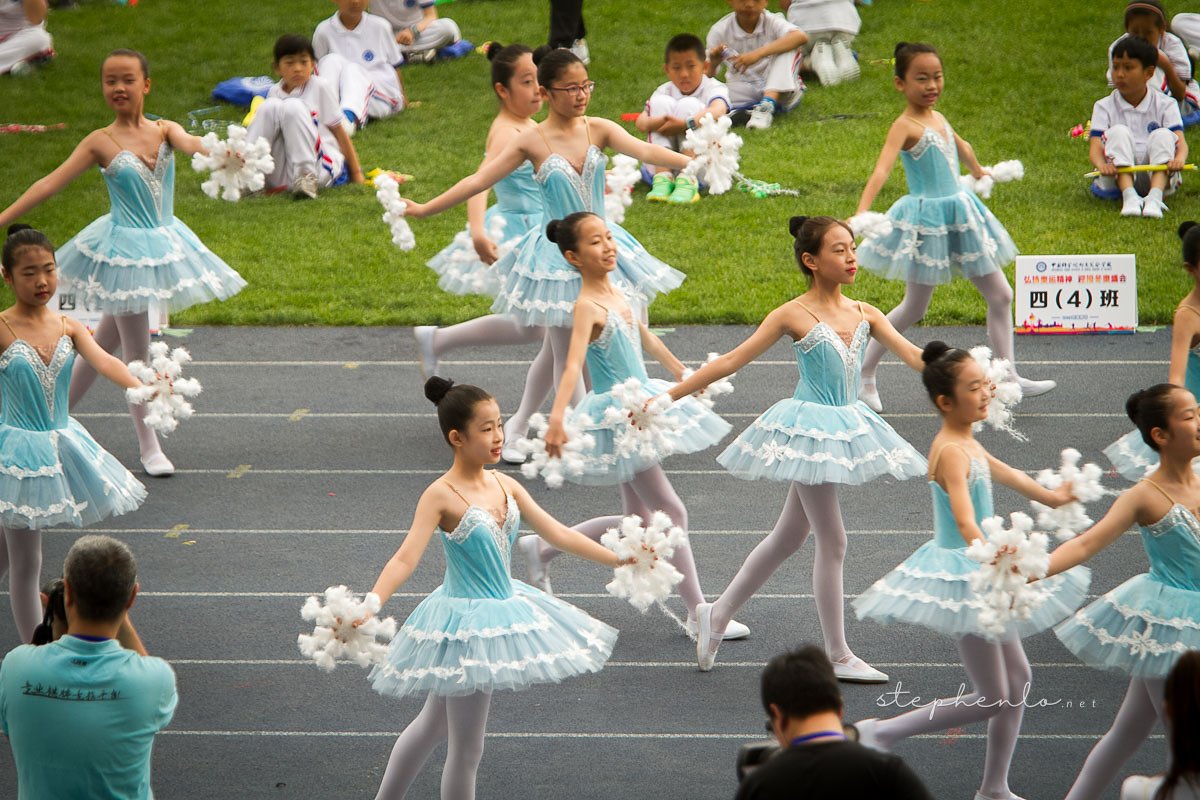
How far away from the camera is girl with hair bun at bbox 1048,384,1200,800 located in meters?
4.52

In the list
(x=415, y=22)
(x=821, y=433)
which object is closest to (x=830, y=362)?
(x=821, y=433)

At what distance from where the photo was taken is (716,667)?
594 centimetres

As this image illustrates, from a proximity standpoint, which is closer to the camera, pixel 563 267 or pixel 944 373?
pixel 944 373

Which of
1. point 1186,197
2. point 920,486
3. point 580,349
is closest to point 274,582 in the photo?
point 580,349

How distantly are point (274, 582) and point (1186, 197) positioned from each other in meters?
8.58

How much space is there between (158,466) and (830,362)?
4.14m

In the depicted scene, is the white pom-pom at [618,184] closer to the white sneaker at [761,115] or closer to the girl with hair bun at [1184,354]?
the girl with hair bun at [1184,354]

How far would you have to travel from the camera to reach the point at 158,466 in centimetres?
825

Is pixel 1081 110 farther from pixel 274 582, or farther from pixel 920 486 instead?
pixel 274 582

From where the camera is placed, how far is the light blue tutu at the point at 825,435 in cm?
554

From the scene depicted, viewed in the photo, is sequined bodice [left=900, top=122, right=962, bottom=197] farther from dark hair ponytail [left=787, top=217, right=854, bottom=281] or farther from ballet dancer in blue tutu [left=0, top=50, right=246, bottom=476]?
ballet dancer in blue tutu [left=0, top=50, right=246, bottom=476]

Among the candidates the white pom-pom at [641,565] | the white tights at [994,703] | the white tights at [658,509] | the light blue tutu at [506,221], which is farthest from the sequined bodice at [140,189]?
the white tights at [994,703]

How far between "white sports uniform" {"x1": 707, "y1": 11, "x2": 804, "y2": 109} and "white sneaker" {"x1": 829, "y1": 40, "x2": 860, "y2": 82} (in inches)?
37.1

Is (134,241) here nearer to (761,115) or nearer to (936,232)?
(936,232)
